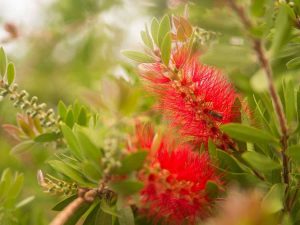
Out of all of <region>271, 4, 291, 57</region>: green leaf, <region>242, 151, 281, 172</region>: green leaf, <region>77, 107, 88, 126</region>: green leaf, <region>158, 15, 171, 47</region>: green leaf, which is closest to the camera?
<region>271, 4, 291, 57</region>: green leaf

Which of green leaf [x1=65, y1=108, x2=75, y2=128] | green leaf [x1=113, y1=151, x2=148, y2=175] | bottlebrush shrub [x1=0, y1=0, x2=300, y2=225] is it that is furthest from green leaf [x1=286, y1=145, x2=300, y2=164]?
green leaf [x1=65, y1=108, x2=75, y2=128]

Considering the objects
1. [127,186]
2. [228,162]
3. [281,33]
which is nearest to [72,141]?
[127,186]

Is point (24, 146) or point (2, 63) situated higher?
point (2, 63)

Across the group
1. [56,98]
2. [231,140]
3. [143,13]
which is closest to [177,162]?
[231,140]

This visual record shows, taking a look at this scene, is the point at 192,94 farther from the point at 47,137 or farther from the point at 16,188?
the point at 16,188

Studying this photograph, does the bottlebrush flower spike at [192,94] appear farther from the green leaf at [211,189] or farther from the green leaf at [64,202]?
the green leaf at [64,202]

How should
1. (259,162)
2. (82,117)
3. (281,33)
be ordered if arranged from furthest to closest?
(82,117), (259,162), (281,33)

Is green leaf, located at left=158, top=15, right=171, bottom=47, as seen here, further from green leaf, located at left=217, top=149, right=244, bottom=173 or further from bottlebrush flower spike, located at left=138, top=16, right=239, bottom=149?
green leaf, located at left=217, top=149, right=244, bottom=173
